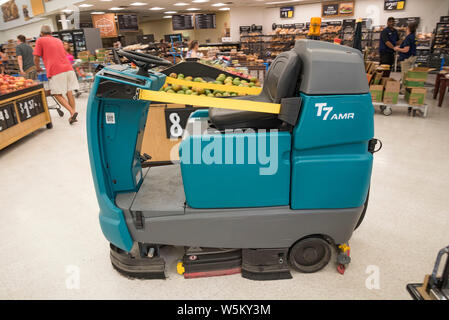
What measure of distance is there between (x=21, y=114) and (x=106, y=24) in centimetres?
1259

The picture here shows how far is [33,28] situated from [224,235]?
20.9 m

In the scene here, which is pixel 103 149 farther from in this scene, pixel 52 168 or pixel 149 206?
pixel 52 168

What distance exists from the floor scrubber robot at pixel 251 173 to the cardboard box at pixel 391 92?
462cm

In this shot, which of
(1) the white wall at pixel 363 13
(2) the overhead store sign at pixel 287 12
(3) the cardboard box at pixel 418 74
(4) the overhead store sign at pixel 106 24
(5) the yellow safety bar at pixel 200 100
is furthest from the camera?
(4) the overhead store sign at pixel 106 24

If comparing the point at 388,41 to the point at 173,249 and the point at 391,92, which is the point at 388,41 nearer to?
the point at 391,92

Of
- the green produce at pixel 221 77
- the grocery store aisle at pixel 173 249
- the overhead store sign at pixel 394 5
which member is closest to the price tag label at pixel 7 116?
the grocery store aisle at pixel 173 249

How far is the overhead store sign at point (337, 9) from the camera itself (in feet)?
45.4

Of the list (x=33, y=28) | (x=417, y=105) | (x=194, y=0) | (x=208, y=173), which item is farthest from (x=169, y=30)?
(x=208, y=173)

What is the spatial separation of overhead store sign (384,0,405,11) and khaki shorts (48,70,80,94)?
12771 millimetres

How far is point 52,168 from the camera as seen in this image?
4137 mm

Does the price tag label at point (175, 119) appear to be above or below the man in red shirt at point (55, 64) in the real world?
below

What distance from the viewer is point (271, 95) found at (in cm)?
228

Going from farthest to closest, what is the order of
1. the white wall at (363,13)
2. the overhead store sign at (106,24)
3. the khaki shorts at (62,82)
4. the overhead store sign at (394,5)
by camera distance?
the overhead store sign at (106,24) < the overhead store sign at (394,5) < the white wall at (363,13) < the khaki shorts at (62,82)

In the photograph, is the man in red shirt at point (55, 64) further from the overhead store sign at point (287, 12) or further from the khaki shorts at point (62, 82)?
the overhead store sign at point (287, 12)
